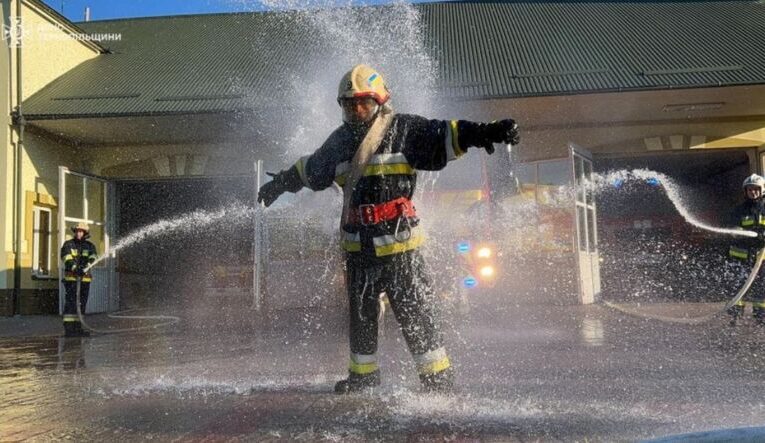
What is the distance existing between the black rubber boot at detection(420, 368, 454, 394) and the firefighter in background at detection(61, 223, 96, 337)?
623 centimetres

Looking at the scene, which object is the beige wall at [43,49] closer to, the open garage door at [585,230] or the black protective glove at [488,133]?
the open garage door at [585,230]

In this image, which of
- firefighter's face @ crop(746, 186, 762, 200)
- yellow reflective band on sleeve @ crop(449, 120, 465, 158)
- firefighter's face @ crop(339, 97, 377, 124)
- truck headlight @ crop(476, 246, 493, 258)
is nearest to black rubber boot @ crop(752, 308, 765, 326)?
firefighter's face @ crop(746, 186, 762, 200)

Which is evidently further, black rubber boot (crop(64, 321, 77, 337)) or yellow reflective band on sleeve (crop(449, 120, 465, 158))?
black rubber boot (crop(64, 321, 77, 337))

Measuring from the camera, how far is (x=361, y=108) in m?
3.31

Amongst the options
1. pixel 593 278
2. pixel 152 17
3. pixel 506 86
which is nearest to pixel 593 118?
pixel 506 86

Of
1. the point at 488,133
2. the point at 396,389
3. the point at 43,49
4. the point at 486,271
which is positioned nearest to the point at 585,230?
the point at 486,271

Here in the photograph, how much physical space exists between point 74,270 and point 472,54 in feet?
27.9

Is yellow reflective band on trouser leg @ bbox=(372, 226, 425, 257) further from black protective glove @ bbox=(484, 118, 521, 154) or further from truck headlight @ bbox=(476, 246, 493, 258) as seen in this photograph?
truck headlight @ bbox=(476, 246, 493, 258)

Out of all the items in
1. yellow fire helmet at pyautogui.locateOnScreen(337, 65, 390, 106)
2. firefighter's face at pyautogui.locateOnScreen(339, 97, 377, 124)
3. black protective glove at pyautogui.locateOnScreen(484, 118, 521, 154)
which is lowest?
black protective glove at pyautogui.locateOnScreen(484, 118, 521, 154)

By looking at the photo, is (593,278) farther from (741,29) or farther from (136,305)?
(136,305)

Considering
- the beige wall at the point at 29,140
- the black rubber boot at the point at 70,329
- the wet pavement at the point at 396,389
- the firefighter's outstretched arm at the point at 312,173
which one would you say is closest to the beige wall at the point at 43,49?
the beige wall at the point at 29,140

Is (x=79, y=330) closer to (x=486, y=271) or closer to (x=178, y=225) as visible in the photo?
(x=486, y=271)

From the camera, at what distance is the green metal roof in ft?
35.9

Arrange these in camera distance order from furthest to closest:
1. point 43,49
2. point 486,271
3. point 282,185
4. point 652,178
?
1. point 652,178
2. point 43,49
3. point 486,271
4. point 282,185
